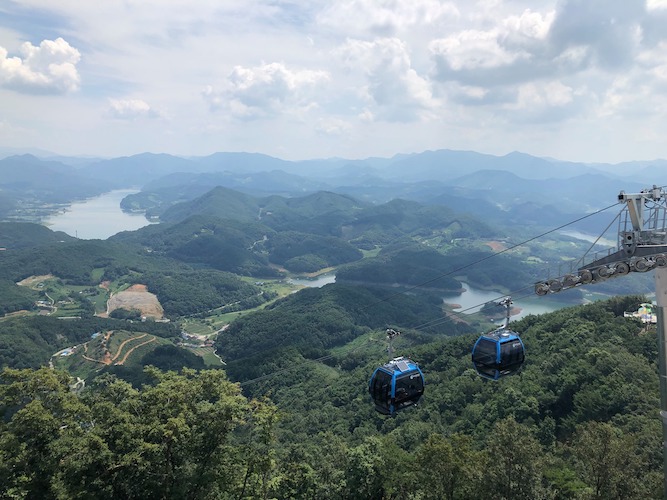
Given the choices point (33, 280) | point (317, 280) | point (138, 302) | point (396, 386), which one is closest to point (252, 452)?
point (396, 386)

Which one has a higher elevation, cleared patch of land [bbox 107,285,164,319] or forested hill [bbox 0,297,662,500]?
forested hill [bbox 0,297,662,500]

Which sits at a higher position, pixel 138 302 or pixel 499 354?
pixel 499 354

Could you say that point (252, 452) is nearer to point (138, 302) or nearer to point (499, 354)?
point (499, 354)

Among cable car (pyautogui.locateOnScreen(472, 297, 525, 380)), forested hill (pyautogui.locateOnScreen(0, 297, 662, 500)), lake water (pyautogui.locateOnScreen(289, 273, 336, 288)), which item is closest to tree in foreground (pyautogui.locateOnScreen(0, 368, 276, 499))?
forested hill (pyautogui.locateOnScreen(0, 297, 662, 500))

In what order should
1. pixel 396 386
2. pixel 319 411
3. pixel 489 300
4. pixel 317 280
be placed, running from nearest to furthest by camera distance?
pixel 396 386 → pixel 319 411 → pixel 489 300 → pixel 317 280

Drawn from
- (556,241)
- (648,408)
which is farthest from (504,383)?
(556,241)

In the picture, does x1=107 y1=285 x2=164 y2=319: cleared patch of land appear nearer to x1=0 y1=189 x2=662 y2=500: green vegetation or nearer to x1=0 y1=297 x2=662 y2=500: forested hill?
x1=0 y1=189 x2=662 y2=500: green vegetation
